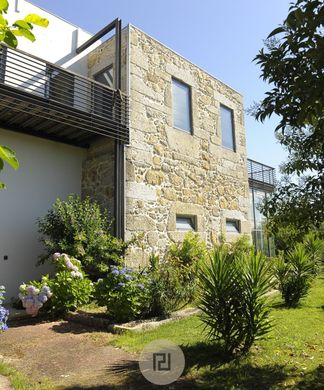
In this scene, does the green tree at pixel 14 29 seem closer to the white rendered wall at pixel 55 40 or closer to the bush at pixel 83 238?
the bush at pixel 83 238

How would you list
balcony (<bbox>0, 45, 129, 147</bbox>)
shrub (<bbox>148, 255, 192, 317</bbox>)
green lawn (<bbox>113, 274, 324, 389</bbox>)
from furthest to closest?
balcony (<bbox>0, 45, 129, 147</bbox>)
shrub (<bbox>148, 255, 192, 317</bbox>)
green lawn (<bbox>113, 274, 324, 389</bbox>)

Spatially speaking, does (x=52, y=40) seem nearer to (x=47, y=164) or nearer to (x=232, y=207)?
(x=47, y=164)

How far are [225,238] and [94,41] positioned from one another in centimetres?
769

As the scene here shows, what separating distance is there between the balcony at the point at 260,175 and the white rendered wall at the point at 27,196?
32.3 feet

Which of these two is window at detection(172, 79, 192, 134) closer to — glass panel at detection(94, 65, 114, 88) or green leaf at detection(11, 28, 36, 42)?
glass panel at detection(94, 65, 114, 88)

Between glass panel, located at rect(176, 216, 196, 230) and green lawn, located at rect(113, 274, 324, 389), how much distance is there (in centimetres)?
448

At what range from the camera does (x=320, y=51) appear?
2311mm

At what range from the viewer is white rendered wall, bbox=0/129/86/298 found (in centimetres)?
836

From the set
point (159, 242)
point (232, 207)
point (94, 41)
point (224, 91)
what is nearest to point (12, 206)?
point (159, 242)

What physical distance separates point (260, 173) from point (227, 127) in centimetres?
521

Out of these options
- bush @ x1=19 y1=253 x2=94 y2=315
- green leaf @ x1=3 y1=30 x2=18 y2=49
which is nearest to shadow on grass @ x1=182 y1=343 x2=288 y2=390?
bush @ x1=19 y1=253 x2=94 y2=315

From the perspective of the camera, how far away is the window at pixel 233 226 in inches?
506

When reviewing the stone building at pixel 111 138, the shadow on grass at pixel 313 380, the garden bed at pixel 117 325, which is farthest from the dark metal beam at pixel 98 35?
the shadow on grass at pixel 313 380

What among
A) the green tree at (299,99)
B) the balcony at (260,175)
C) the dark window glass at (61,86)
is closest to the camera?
the green tree at (299,99)
